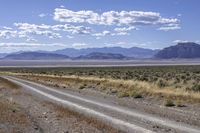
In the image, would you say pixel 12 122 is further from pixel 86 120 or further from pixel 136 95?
pixel 136 95

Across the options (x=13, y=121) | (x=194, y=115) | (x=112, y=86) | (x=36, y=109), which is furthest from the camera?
(x=112, y=86)

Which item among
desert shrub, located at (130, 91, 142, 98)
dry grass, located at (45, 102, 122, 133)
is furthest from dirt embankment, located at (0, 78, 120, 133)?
desert shrub, located at (130, 91, 142, 98)

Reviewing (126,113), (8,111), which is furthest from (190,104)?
(8,111)

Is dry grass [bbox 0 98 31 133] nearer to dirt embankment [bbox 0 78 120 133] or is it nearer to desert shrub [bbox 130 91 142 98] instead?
dirt embankment [bbox 0 78 120 133]

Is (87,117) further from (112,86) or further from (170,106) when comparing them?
(112,86)

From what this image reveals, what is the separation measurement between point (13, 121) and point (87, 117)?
301 centimetres

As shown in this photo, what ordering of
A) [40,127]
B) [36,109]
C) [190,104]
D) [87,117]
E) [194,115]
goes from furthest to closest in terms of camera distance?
[190,104], [36,109], [194,115], [87,117], [40,127]

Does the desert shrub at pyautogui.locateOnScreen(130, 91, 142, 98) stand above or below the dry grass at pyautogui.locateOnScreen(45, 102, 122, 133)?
below

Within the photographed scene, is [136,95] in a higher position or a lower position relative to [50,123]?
lower

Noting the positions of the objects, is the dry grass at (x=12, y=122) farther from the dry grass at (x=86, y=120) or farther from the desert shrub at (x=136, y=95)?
the desert shrub at (x=136, y=95)

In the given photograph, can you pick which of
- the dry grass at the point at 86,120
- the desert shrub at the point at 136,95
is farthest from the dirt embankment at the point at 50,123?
the desert shrub at the point at 136,95

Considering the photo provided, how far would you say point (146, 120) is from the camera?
17.0 m

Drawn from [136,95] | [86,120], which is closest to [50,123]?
[86,120]

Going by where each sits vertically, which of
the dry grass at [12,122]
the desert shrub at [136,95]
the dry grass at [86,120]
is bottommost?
the desert shrub at [136,95]
